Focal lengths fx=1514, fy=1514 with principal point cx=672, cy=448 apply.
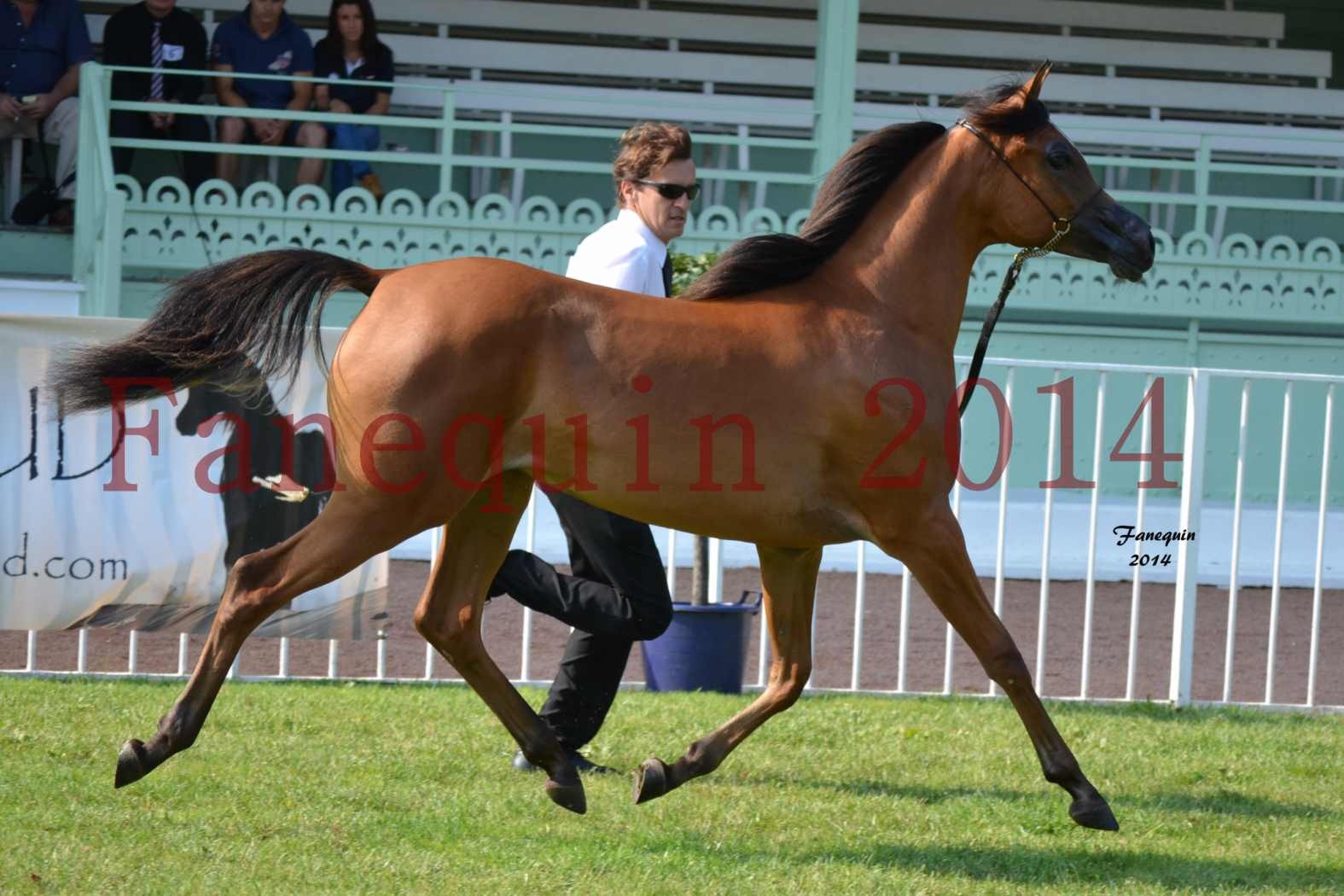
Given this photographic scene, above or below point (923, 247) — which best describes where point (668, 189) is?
above

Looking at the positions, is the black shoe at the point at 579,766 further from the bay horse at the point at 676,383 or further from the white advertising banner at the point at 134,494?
the white advertising banner at the point at 134,494

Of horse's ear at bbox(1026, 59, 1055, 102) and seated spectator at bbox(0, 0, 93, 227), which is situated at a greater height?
seated spectator at bbox(0, 0, 93, 227)

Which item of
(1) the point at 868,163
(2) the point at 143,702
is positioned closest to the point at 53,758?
(2) the point at 143,702

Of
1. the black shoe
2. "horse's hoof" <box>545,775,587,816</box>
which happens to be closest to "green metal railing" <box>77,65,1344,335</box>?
the black shoe

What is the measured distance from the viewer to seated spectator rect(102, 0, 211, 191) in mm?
10266

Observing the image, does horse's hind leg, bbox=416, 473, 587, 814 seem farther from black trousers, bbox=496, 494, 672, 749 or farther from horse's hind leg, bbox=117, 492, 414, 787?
horse's hind leg, bbox=117, 492, 414, 787

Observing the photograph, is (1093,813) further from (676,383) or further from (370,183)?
(370,183)

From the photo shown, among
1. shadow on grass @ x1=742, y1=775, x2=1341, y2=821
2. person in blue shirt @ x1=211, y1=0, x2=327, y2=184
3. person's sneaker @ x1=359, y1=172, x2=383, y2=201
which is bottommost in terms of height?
shadow on grass @ x1=742, y1=775, x2=1341, y2=821

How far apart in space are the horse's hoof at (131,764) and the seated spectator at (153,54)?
7.23 metres

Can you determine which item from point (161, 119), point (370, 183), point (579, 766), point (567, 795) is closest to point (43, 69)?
point (161, 119)

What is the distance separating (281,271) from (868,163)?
170 cm

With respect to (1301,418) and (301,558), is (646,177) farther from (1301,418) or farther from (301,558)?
(1301,418)

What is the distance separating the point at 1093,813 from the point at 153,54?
8.58 meters

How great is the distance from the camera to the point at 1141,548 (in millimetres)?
7164
